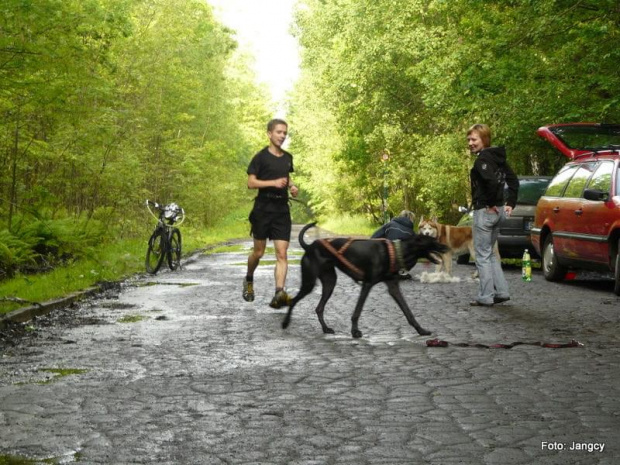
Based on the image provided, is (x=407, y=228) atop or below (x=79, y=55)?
below

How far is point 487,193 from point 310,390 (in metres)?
6.06

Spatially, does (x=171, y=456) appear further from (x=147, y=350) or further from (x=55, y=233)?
(x=55, y=233)

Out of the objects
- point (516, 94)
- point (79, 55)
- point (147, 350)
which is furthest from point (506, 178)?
point (516, 94)

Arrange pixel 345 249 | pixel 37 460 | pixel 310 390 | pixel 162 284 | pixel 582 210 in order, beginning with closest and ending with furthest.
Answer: pixel 37 460 < pixel 310 390 < pixel 345 249 < pixel 582 210 < pixel 162 284

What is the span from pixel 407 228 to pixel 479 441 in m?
9.86

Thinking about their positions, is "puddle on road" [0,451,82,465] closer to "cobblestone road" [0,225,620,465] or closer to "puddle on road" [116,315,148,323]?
"cobblestone road" [0,225,620,465]

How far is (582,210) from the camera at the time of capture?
48.8 feet

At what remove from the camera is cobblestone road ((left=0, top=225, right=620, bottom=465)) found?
195 inches

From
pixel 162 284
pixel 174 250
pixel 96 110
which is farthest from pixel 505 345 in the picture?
pixel 174 250

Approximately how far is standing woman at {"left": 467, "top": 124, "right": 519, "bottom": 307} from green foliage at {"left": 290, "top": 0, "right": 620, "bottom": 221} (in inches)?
302

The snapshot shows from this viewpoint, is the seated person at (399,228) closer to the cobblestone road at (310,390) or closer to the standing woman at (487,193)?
the standing woman at (487,193)

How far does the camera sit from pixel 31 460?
467 centimetres

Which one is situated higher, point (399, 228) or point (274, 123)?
point (274, 123)

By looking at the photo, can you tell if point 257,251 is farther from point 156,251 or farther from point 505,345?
point 156,251
